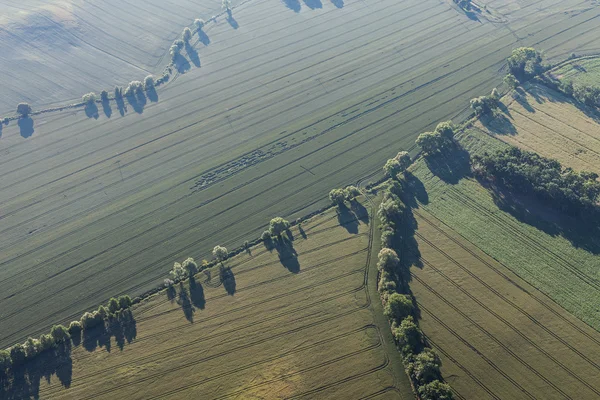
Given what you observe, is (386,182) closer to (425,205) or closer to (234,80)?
(425,205)

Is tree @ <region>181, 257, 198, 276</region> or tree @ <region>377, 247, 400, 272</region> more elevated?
tree @ <region>181, 257, 198, 276</region>

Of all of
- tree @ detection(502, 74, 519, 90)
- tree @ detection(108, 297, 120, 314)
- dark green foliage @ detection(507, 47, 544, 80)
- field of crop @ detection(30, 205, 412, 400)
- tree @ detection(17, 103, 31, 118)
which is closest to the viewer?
field of crop @ detection(30, 205, 412, 400)

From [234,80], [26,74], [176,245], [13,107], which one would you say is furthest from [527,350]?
[26,74]

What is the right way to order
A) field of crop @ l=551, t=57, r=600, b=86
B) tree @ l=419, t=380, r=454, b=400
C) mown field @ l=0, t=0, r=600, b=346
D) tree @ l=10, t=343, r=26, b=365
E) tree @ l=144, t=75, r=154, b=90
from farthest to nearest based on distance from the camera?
tree @ l=144, t=75, r=154, b=90 < field of crop @ l=551, t=57, r=600, b=86 < mown field @ l=0, t=0, r=600, b=346 < tree @ l=10, t=343, r=26, b=365 < tree @ l=419, t=380, r=454, b=400

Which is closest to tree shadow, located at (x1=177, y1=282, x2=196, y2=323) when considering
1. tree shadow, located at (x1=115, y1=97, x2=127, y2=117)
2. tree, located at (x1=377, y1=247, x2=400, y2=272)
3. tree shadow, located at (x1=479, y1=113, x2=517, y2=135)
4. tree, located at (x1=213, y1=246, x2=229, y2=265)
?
tree, located at (x1=213, y1=246, x2=229, y2=265)

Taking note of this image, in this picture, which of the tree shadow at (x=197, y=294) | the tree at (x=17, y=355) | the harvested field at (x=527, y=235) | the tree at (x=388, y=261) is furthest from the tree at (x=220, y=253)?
the harvested field at (x=527, y=235)

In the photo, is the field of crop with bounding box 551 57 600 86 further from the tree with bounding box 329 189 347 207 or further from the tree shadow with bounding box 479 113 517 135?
the tree with bounding box 329 189 347 207

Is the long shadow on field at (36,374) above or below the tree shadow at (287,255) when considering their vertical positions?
below

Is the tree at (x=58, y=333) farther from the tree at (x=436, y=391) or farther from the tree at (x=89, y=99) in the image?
the tree at (x=89, y=99)
